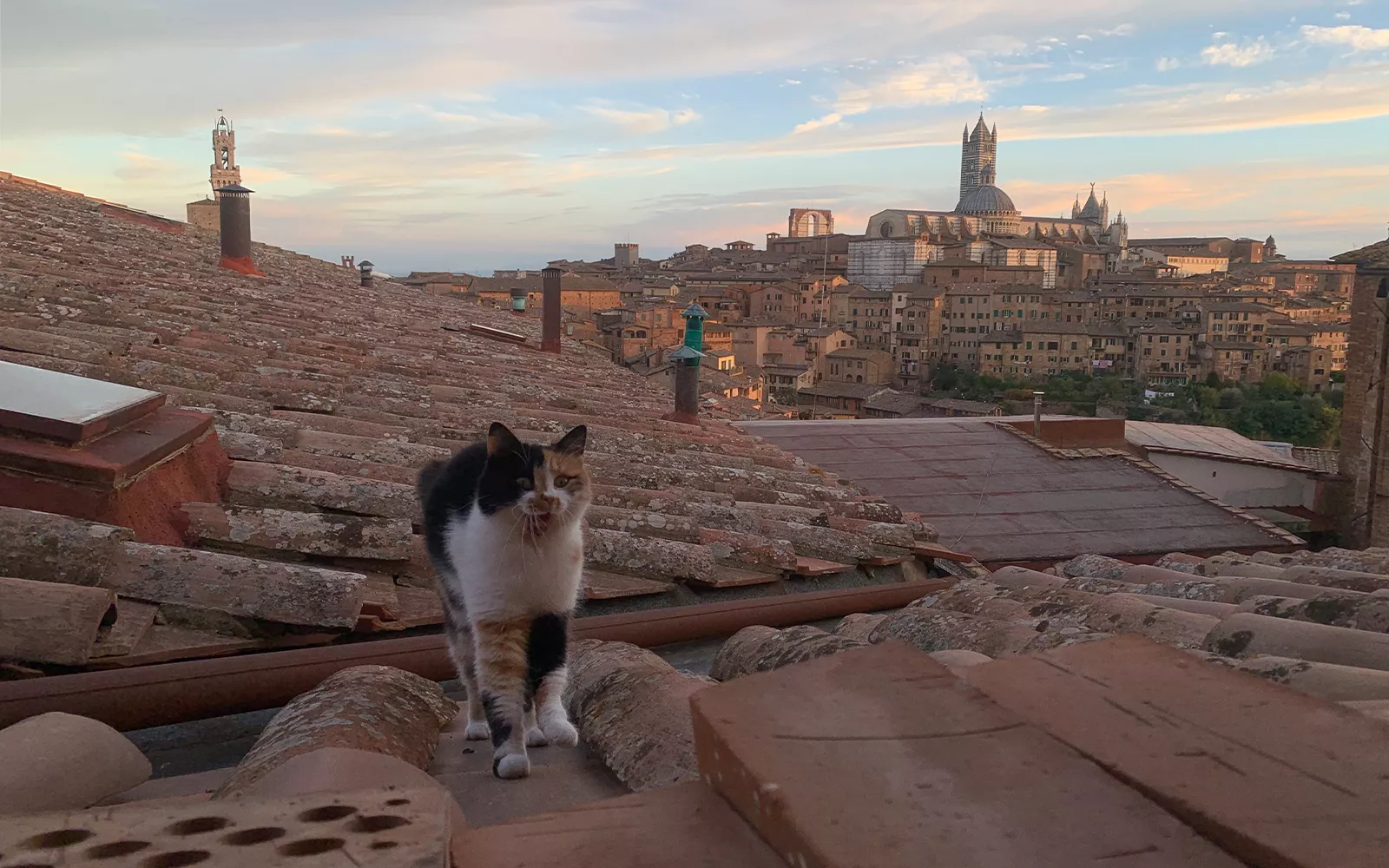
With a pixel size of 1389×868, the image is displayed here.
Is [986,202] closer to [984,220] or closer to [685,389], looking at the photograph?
[984,220]

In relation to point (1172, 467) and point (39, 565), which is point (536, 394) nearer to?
point (39, 565)

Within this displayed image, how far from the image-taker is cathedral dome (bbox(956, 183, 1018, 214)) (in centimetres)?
10131

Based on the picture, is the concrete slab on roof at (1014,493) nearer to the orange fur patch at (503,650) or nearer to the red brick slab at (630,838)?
the orange fur patch at (503,650)

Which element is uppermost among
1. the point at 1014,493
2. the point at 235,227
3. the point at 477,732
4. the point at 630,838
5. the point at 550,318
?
the point at 235,227

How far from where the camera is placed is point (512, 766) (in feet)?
6.24

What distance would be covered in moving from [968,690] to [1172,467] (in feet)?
36.8

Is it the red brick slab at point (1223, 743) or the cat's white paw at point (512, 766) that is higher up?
the red brick slab at point (1223, 743)

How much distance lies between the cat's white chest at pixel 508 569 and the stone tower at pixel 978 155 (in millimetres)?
114485

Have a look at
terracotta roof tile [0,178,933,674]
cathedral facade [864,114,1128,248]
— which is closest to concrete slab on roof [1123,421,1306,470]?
terracotta roof tile [0,178,933,674]

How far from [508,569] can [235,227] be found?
9426 millimetres

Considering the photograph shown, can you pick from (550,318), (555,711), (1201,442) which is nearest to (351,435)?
(555,711)

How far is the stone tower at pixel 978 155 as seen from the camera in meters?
110

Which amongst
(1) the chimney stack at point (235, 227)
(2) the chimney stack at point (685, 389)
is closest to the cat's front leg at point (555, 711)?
(2) the chimney stack at point (685, 389)

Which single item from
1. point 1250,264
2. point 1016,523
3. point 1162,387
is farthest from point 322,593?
point 1250,264
